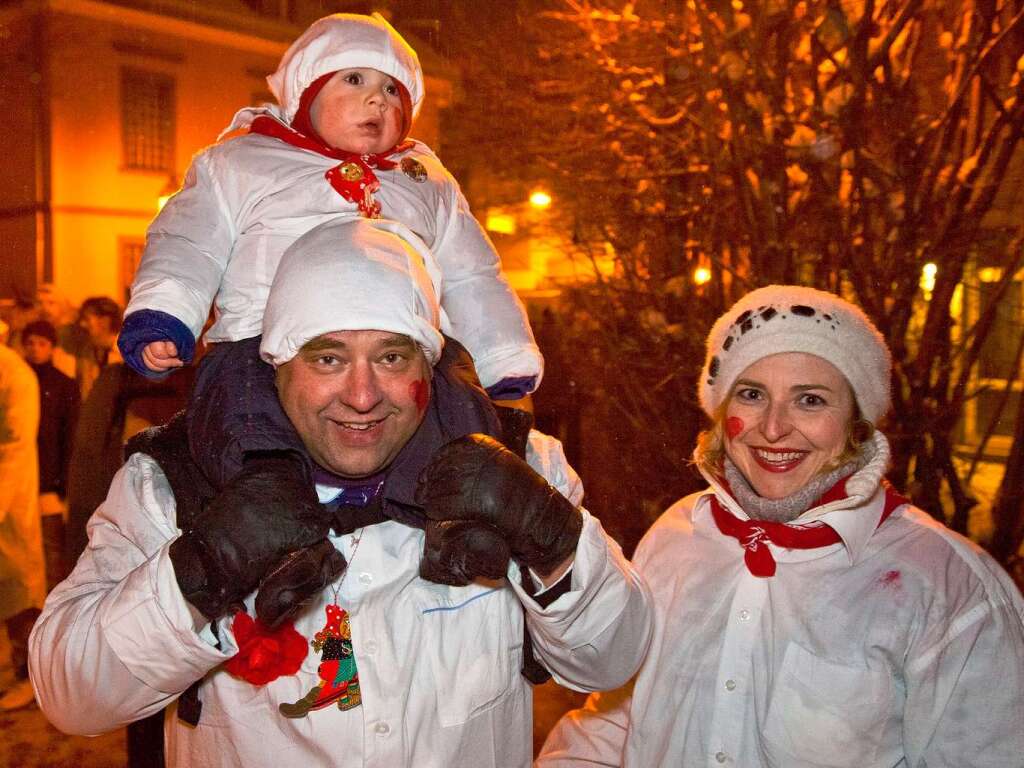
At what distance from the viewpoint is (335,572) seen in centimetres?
168

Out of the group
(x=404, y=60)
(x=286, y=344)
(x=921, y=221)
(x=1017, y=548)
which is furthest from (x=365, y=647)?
(x=1017, y=548)

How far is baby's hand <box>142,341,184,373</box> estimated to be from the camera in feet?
6.78

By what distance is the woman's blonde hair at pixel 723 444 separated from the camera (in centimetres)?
221

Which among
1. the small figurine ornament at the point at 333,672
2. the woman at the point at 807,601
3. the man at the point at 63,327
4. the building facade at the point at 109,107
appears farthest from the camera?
the man at the point at 63,327

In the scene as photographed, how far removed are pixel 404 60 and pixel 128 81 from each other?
4645 millimetres

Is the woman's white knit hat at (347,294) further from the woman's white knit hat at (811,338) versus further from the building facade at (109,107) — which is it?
the building facade at (109,107)

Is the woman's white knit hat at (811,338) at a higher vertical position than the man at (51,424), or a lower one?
higher

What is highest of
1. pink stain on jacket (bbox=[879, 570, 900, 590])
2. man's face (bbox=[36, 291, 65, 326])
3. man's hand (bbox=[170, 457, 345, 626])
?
man's hand (bbox=[170, 457, 345, 626])

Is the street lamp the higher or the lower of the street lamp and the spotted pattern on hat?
the higher

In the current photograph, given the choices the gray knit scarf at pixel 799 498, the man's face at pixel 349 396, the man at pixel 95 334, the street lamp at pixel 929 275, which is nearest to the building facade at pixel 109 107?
the man at pixel 95 334

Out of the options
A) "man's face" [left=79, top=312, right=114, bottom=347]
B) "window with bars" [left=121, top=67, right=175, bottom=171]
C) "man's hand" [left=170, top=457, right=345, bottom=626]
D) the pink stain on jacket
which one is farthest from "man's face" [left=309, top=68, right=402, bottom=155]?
"window with bars" [left=121, top=67, right=175, bottom=171]

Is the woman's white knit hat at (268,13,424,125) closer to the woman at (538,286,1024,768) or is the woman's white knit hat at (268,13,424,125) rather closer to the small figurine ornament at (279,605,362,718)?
the woman at (538,286,1024,768)

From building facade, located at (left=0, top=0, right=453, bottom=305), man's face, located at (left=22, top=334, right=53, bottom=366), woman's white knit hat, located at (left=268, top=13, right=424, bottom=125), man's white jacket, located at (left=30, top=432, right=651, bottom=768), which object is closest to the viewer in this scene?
man's white jacket, located at (left=30, top=432, right=651, bottom=768)

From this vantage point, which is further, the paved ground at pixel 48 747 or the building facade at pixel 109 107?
the building facade at pixel 109 107
